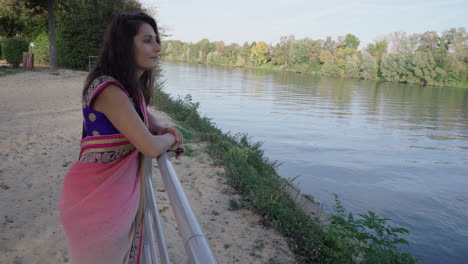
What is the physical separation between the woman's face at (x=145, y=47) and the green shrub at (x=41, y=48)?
1101 inches

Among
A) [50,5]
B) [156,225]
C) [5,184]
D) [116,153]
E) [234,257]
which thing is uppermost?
[50,5]

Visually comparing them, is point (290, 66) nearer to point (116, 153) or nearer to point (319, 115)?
point (319, 115)

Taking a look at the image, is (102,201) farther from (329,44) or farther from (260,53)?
(260,53)

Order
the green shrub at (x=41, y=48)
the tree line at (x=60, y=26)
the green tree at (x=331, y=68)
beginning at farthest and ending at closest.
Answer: the green tree at (x=331, y=68) → the green shrub at (x=41, y=48) → the tree line at (x=60, y=26)

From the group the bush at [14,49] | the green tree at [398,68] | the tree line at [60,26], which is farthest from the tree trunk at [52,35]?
the green tree at [398,68]

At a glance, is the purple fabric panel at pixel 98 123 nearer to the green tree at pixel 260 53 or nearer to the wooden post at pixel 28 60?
the wooden post at pixel 28 60

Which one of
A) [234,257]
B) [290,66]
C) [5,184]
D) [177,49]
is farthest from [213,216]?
[177,49]

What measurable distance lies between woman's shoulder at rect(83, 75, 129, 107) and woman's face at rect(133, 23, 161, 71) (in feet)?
0.65

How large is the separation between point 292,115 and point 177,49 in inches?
4303

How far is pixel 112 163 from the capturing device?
1.48 meters

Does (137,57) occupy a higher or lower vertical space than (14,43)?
lower

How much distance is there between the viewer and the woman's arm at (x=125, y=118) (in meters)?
1.40

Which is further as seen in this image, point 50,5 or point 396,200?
point 50,5

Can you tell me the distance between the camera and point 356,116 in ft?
72.0
